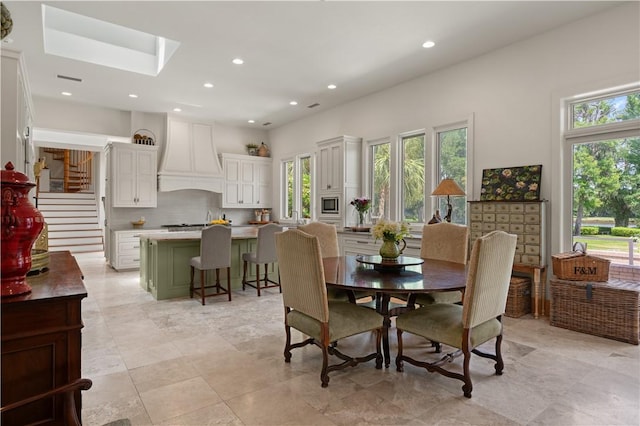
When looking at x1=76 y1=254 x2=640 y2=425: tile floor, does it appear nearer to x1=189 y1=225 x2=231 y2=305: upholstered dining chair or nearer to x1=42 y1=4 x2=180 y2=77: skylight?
x1=189 y1=225 x2=231 y2=305: upholstered dining chair

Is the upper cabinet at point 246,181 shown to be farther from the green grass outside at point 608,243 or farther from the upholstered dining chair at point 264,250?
the green grass outside at point 608,243

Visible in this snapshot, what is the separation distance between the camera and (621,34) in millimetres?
3414

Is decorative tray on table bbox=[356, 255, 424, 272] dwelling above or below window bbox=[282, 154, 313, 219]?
below

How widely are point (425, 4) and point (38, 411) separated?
397cm

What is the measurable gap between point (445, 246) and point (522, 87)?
217 cm

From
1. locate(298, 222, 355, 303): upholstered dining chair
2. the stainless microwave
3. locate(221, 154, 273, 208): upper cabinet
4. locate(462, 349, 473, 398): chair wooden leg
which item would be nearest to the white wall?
the stainless microwave

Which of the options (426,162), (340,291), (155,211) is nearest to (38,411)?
(340,291)

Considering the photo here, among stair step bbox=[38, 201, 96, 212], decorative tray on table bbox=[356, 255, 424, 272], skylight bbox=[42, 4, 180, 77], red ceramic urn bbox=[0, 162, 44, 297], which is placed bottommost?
decorative tray on table bbox=[356, 255, 424, 272]

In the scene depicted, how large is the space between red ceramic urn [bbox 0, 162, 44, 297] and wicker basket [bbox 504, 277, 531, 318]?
4.06m

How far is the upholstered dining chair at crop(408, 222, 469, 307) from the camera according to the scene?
3.09 m

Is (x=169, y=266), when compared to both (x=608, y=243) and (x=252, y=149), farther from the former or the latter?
(x=608, y=243)

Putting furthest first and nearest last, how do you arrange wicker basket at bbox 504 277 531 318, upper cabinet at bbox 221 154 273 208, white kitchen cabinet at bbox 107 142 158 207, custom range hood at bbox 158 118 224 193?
upper cabinet at bbox 221 154 273 208
custom range hood at bbox 158 118 224 193
white kitchen cabinet at bbox 107 142 158 207
wicker basket at bbox 504 277 531 318

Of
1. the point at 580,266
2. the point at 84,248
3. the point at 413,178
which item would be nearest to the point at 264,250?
the point at 413,178

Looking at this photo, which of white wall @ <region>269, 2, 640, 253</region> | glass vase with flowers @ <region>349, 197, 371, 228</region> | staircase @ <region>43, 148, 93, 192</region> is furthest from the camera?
staircase @ <region>43, 148, 93, 192</region>
